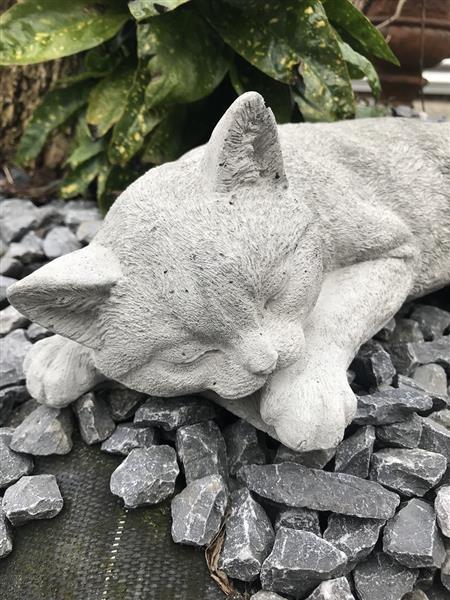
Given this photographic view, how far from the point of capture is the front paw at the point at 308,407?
81 cm

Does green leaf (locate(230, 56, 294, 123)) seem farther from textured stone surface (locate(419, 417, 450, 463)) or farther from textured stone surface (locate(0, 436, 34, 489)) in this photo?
textured stone surface (locate(0, 436, 34, 489))

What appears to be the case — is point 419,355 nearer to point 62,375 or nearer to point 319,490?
point 319,490

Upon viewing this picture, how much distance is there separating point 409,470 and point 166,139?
1345 millimetres

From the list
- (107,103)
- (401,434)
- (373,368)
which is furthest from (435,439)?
(107,103)

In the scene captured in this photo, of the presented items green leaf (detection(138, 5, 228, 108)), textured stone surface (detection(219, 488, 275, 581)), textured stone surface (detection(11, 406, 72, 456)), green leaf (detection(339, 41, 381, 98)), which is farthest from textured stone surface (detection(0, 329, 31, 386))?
green leaf (detection(339, 41, 381, 98))

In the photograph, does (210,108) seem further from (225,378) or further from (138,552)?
(138,552)

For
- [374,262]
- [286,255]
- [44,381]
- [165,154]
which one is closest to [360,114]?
[165,154]

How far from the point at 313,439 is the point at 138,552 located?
328 millimetres

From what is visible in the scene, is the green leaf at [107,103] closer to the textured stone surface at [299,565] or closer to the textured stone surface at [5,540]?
the textured stone surface at [5,540]

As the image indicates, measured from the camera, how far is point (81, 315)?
0.82m

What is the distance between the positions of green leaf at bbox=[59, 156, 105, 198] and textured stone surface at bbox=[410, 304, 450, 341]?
3.97ft

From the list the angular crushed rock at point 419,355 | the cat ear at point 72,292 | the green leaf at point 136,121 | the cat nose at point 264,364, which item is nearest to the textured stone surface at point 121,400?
the cat ear at point 72,292

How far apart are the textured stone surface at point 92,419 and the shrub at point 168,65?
0.96 m

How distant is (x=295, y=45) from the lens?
61.6 inches
